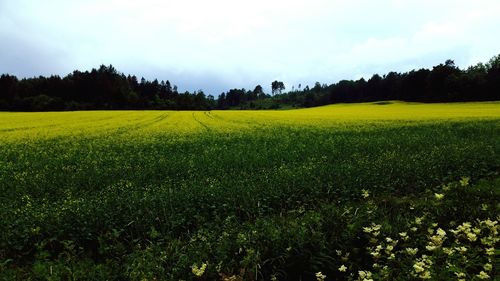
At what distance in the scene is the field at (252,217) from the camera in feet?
17.5

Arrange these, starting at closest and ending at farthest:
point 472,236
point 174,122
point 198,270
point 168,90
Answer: point 472,236
point 198,270
point 174,122
point 168,90

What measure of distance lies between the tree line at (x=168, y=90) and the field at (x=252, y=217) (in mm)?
67738

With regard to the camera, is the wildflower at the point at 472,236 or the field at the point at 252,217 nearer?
the wildflower at the point at 472,236

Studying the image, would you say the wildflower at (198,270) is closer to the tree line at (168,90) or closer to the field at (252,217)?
the field at (252,217)

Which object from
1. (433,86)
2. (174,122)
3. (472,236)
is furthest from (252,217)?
(433,86)

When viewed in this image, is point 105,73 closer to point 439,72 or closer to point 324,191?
point 439,72

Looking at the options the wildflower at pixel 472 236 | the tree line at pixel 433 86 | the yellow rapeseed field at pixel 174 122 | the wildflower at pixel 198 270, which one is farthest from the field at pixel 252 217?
the tree line at pixel 433 86

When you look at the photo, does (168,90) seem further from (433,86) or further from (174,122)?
(174,122)

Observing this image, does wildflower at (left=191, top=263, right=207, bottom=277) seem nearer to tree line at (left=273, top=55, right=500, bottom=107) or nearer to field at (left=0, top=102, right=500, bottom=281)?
field at (left=0, top=102, right=500, bottom=281)

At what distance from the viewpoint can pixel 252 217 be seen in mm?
7582

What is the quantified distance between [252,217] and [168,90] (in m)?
111

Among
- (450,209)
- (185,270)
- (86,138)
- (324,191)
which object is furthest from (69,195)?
(86,138)

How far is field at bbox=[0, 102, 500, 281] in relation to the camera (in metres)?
5.32

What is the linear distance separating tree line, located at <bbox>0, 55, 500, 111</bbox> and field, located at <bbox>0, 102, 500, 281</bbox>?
222 ft
